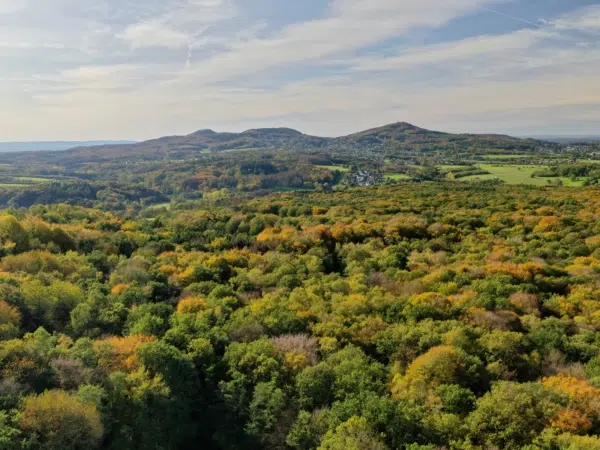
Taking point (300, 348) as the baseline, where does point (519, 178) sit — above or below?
above

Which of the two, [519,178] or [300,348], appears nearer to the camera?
[300,348]

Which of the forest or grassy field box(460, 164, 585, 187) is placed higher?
grassy field box(460, 164, 585, 187)

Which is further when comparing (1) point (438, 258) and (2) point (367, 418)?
(1) point (438, 258)

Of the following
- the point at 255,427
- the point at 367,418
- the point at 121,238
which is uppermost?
the point at 121,238

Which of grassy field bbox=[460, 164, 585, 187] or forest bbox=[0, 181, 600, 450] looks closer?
forest bbox=[0, 181, 600, 450]

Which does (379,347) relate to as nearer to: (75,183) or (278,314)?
(278,314)

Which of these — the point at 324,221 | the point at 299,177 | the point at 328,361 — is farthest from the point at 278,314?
the point at 299,177

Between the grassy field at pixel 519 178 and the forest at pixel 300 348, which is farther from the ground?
the grassy field at pixel 519 178

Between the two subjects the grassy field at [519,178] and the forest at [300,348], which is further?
the grassy field at [519,178]
